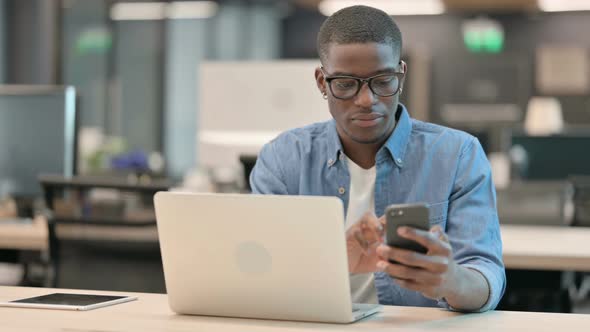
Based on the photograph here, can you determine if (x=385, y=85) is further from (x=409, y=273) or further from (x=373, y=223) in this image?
(x=409, y=273)

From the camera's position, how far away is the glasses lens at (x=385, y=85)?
2.00m

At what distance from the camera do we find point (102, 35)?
969 cm

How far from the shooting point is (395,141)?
86.7 inches

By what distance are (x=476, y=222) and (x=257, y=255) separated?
57 cm

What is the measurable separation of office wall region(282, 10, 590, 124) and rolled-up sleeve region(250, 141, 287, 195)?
9916 mm

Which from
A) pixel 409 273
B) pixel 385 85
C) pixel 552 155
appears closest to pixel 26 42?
pixel 552 155

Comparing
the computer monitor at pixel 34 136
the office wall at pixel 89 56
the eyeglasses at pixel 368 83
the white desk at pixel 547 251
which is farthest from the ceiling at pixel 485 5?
the eyeglasses at pixel 368 83

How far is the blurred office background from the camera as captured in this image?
3084mm

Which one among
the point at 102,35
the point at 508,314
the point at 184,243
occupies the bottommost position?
the point at 508,314

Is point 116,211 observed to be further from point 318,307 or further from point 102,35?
point 102,35

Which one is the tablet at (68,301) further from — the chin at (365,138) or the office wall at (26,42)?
the office wall at (26,42)

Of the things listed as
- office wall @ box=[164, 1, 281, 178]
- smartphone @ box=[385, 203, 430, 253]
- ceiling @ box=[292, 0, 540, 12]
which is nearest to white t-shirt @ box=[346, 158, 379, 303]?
smartphone @ box=[385, 203, 430, 253]

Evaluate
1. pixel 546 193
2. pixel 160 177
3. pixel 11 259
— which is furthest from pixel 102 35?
pixel 546 193

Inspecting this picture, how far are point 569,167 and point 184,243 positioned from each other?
4692 mm
